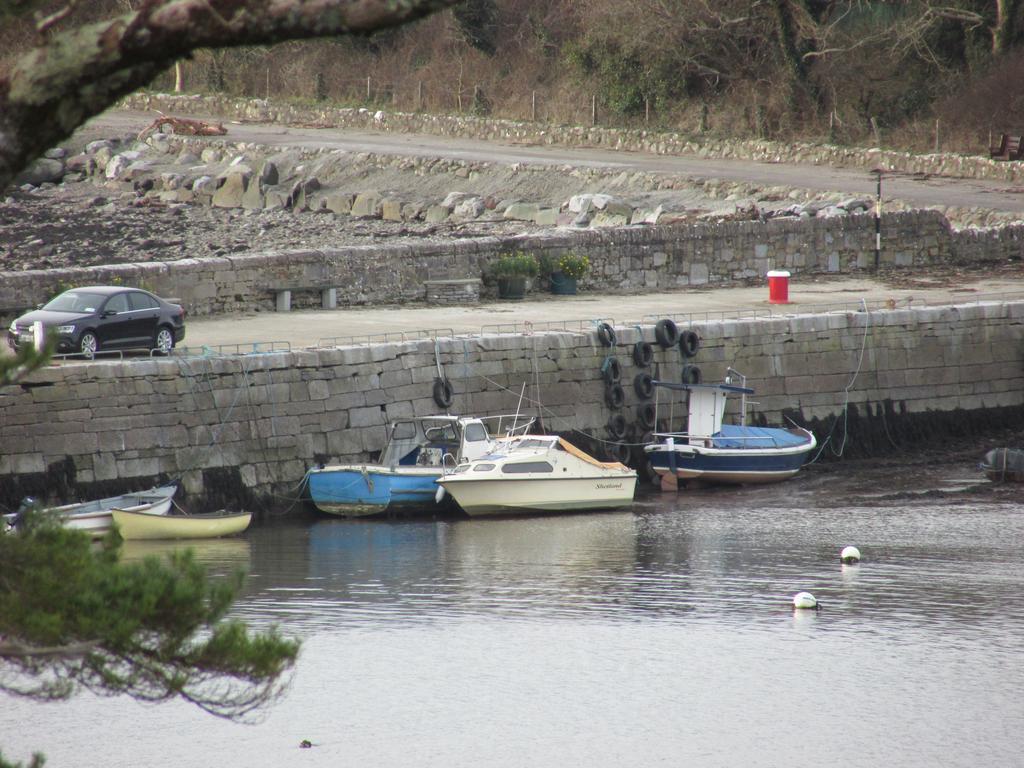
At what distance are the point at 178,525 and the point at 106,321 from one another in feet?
10.5

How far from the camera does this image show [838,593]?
1678 cm

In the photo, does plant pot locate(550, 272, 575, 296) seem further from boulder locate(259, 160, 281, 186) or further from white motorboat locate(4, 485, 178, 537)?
boulder locate(259, 160, 281, 186)

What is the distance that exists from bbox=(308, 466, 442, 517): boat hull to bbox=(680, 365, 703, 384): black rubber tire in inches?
187

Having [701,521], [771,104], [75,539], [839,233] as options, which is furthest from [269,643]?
[771,104]

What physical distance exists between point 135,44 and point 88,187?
4694 cm

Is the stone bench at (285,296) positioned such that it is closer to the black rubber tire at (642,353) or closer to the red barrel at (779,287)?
the black rubber tire at (642,353)

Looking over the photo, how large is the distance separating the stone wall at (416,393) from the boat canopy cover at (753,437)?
0.91 metres

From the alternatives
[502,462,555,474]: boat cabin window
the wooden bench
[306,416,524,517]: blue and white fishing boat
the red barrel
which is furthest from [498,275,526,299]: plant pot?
the wooden bench

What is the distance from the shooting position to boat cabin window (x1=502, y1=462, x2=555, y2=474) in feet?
66.4

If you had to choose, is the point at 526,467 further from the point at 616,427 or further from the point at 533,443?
the point at 616,427

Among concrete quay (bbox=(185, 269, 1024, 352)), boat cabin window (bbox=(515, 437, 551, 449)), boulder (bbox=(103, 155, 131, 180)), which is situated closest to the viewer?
boat cabin window (bbox=(515, 437, 551, 449))

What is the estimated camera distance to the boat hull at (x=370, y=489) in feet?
65.2

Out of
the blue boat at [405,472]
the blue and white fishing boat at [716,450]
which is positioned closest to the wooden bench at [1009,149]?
the blue and white fishing boat at [716,450]

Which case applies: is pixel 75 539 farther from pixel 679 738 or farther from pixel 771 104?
pixel 771 104
